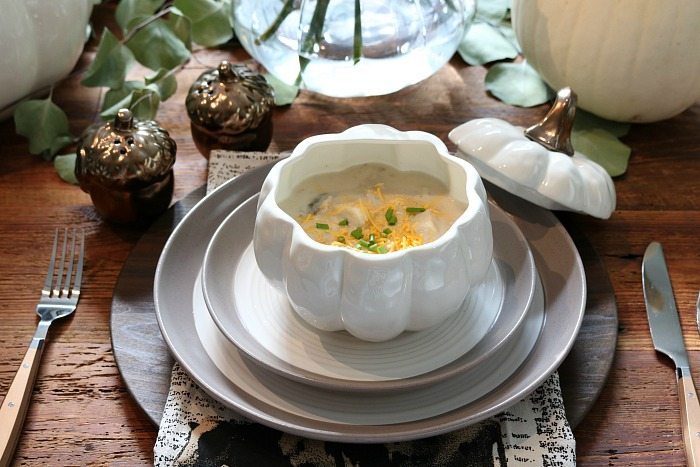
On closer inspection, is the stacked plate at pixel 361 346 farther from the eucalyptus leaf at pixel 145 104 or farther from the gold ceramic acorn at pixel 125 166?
the eucalyptus leaf at pixel 145 104

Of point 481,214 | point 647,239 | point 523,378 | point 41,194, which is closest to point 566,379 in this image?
point 523,378

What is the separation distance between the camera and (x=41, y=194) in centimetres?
115

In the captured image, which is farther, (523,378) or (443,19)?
(443,19)

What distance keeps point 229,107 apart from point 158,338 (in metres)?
0.36

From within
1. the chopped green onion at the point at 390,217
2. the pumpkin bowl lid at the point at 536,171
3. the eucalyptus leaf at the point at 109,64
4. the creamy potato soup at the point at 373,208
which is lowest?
the eucalyptus leaf at the point at 109,64

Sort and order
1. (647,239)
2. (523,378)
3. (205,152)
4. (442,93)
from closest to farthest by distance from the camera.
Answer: (523,378) → (647,239) → (205,152) → (442,93)

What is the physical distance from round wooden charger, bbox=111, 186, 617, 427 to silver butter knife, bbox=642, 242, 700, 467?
2.4 inches

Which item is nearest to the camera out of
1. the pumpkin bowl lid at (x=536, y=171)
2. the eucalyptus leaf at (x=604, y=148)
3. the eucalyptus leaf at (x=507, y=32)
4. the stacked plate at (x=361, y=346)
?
the stacked plate at (x=361, y=346)

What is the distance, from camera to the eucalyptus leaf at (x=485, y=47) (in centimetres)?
139

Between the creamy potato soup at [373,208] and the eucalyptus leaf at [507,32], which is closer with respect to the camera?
the creamy potato soup at [373,208]

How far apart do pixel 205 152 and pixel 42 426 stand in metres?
0.47

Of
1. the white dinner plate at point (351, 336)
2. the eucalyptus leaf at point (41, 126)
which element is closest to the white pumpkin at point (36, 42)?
the eucalyptus leaf at point (41, 126)

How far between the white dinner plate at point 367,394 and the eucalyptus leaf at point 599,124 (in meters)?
0.50

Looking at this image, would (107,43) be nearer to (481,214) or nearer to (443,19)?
(443,19)
